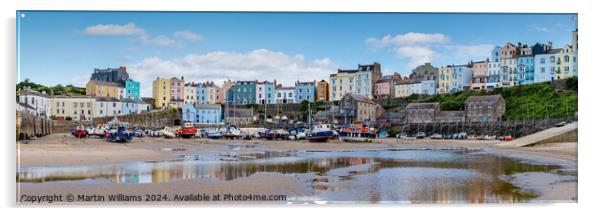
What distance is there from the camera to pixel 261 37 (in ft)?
25.3

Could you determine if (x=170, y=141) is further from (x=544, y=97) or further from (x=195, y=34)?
(x=544, y=97)

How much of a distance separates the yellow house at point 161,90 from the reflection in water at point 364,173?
1.00 metres

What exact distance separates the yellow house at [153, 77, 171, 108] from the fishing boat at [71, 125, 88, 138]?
1254mm

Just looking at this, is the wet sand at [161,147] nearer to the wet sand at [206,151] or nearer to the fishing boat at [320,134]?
the wet sand at [206,151]

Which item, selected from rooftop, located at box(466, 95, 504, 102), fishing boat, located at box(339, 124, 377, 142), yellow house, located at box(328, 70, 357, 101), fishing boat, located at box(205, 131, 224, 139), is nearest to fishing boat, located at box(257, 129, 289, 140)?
fishing boat, located at box(205, 131, 224, 139)

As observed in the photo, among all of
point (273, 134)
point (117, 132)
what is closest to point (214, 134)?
point (273, 134)

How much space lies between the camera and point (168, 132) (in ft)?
32.8

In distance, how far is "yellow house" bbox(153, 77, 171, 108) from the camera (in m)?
8.25

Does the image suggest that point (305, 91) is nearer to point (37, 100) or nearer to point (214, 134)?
point (214, 134)

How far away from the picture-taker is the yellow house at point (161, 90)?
27.1ft

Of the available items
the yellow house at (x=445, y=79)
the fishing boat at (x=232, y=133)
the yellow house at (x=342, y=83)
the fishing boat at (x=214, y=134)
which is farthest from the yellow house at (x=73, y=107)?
the yellow house at (x=445, y=79)
